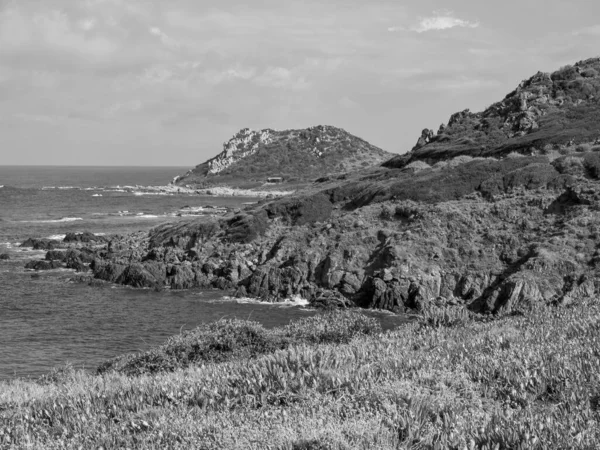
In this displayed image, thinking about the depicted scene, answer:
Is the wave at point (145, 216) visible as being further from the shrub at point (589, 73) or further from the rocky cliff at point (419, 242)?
the shrub at point (589, 73)

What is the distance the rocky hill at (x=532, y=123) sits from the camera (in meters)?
60.4

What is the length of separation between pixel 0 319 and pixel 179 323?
10524 millimetres

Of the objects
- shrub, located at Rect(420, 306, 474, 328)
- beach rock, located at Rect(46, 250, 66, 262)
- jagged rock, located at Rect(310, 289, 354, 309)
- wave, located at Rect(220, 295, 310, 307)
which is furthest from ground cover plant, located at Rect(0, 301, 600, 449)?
beach rock, located at Rect(46, 250, 66, 262)

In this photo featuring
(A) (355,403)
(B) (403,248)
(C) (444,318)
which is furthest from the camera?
(B) (403,248)

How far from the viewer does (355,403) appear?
24.4 feet

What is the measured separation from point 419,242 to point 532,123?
3446 cm

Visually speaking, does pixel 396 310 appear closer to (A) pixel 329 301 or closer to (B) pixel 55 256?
(A) pixel 329 301

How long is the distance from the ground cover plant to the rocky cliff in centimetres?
2366

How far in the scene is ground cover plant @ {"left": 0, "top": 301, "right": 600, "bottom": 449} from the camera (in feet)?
20.1

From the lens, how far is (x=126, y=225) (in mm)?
84250

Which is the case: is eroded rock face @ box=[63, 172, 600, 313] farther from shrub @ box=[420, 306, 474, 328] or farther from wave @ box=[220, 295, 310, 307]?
shrub @ box=[420, 306, 474, 328]

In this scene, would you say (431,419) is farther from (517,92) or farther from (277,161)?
(277,161)

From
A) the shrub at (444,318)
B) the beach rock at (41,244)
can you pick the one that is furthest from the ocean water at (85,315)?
the shrub at (444,318)

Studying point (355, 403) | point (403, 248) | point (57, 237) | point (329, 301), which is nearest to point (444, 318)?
point (355, 403)
